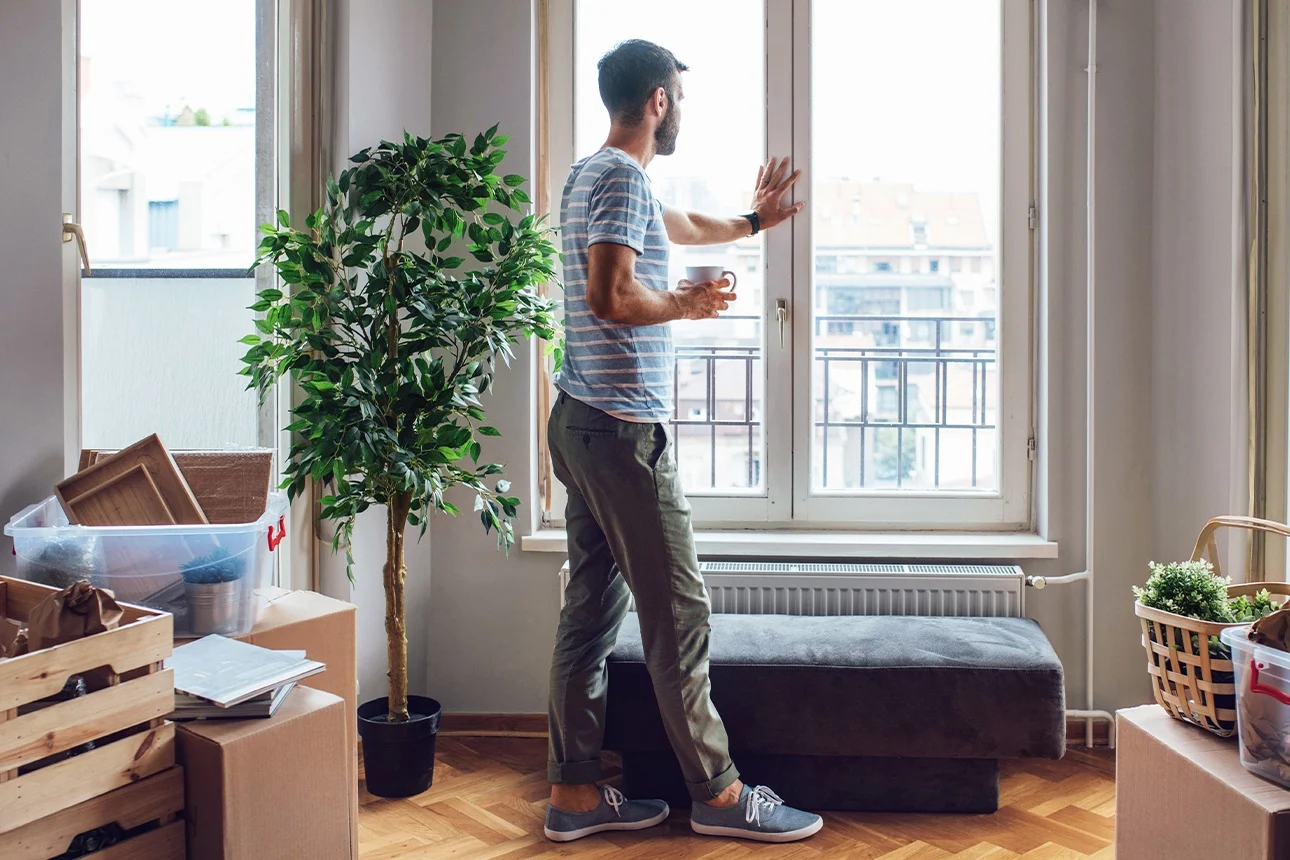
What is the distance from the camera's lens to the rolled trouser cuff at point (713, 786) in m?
2.26

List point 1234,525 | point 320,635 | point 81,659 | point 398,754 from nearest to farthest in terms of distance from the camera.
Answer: point 81,659 < point 1234,525 < point 320,635 < point 398,754

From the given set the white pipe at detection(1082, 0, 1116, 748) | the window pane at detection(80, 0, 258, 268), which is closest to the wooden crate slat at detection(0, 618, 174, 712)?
the window pane at detection(80, 0, 258, 268)

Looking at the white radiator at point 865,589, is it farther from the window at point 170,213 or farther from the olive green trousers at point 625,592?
the window at point 170,213

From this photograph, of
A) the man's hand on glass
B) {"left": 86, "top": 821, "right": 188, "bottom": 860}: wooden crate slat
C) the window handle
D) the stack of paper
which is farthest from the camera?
the man's hand on glass

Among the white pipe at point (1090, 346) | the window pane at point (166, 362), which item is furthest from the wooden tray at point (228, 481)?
the white pipe at point (1090, 346)

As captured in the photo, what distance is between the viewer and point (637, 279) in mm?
2182

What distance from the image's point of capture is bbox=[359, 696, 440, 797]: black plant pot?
2.51m

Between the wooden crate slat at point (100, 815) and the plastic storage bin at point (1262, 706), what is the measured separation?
1414 millimetres

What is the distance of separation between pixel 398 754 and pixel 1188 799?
5.40 feet

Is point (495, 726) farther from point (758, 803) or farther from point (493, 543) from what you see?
point (758, 803)

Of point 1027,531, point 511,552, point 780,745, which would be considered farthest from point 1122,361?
point 511,552

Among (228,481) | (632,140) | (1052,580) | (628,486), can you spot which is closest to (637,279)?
(632,140)

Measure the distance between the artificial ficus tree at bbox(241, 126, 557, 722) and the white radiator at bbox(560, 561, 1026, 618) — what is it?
1.82 feet

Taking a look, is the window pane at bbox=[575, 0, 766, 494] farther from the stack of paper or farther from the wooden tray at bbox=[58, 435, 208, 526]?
the stack of paper
